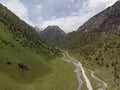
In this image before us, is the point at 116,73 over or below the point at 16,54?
below

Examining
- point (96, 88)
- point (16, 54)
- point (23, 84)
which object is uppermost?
point (16, 54)

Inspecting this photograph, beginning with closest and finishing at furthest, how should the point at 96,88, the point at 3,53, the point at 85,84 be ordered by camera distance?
1. the point at 96,88
2. the point at 85,84
3. the point at 3,53

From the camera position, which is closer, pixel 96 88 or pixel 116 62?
pixel 96 88

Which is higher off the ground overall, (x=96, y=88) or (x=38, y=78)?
(x=38, y=78)

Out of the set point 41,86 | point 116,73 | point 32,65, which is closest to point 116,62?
point 116,73

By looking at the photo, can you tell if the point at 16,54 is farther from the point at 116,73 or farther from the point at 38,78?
the point at 116,73

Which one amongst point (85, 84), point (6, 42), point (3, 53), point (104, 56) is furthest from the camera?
point (104, 56)

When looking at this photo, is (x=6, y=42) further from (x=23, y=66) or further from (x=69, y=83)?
(x=69, y=83)

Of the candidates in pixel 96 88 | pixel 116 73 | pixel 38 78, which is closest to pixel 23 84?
pixel 38 78

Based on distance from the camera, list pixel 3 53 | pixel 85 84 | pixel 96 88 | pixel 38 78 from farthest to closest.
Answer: pixel 3 53 < pixel 38 78 < pixel 85 84 < pixel 96 88
